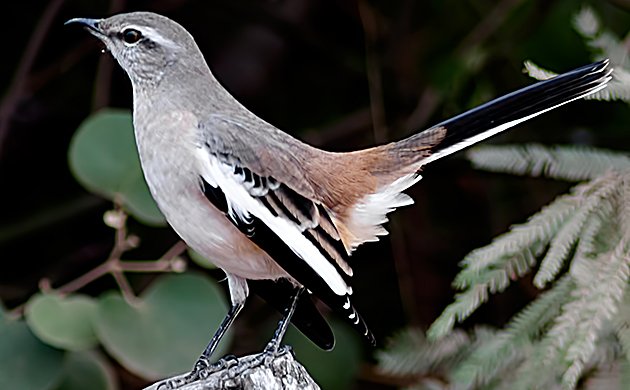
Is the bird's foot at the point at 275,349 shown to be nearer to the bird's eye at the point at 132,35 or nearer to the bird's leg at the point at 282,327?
the bird's leg at the point at 282,327

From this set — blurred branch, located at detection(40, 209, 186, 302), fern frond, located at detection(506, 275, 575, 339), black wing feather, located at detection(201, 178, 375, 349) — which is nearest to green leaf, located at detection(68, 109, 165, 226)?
blurred branch, located at detection(40, 209, 186, 302)

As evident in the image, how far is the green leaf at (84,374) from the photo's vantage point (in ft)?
10.0

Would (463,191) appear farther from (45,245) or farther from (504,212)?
(45,245)

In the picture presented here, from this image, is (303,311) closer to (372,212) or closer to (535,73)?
(372,212)

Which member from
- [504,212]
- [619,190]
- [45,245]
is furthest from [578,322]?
[45,245]

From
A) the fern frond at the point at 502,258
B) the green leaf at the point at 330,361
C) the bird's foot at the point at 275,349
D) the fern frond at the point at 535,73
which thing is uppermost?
the fern frond at the point at 535,73

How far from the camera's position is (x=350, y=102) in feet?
14.3

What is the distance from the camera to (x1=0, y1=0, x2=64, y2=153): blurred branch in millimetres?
3736

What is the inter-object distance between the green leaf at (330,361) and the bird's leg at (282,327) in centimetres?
99

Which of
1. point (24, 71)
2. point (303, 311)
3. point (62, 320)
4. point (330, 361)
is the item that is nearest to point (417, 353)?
point (330, 361)

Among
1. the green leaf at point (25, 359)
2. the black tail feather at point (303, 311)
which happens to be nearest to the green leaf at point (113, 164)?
the green leaf at point (25, 359)

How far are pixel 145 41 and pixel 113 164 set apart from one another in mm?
587

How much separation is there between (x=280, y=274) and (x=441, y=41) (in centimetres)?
204

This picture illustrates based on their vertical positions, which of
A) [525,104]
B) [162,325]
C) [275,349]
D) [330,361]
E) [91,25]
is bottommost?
[330,361]
